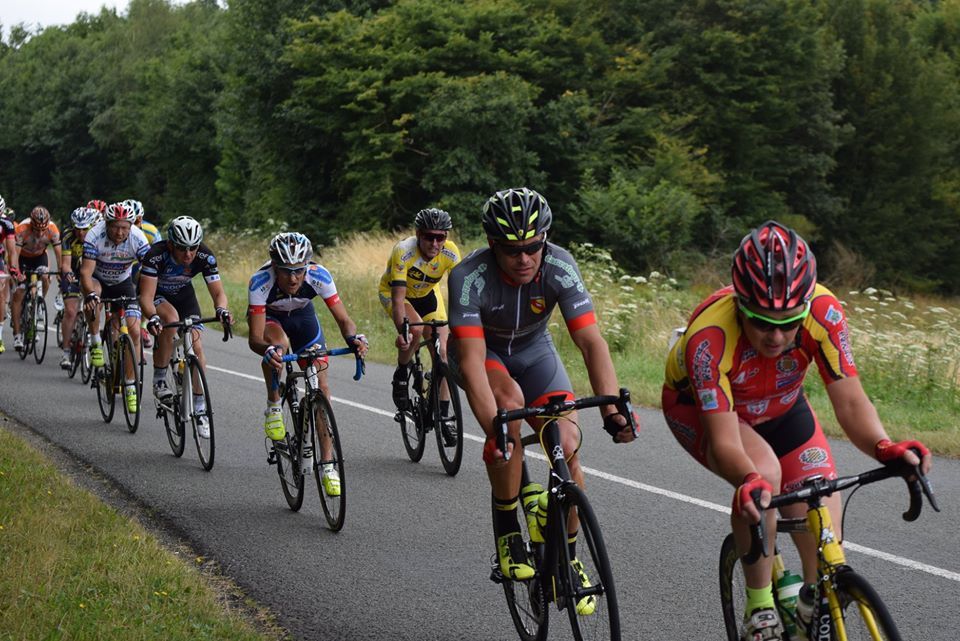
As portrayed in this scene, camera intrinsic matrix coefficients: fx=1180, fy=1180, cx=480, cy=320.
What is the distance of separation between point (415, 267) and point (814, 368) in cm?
593

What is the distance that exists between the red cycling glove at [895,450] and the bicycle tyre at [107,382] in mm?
9014

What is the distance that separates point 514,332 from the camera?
5711mm

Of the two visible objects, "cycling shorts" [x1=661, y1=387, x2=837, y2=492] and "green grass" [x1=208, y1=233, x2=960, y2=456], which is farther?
"green grass" [x1=208, y1=233, x2=960, y2=456]

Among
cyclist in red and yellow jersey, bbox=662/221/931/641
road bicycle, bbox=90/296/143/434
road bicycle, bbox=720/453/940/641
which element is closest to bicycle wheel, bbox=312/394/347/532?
cyclist in red and yellow jersey, bbox=662/221/931/641

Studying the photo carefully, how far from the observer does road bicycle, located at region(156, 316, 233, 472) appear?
30.9 feet

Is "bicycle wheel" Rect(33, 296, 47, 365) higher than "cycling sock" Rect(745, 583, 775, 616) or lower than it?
lower

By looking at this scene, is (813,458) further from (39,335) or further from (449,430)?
(39,335)

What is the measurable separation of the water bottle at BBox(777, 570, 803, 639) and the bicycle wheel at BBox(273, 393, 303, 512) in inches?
173

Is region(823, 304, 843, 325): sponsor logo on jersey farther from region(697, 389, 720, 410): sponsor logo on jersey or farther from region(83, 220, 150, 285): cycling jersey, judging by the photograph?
region(83, 220, 150, 285): cycling jersey

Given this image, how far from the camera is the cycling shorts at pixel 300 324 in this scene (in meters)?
8.59

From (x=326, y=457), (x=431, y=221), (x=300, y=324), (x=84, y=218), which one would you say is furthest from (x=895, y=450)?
(x=84, y=218)

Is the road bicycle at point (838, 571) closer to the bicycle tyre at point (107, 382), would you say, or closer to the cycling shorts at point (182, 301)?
the cycling shorts at point (182, 301)

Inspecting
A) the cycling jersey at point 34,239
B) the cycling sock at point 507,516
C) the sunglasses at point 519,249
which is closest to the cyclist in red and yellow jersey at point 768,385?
the sunglasses at point 519,249

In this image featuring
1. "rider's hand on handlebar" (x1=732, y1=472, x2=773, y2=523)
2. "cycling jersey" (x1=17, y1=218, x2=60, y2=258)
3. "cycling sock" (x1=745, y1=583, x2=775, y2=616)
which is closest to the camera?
"rider's hand on handlebar" (x1=732, y1=472, x2=773, y2=523)
